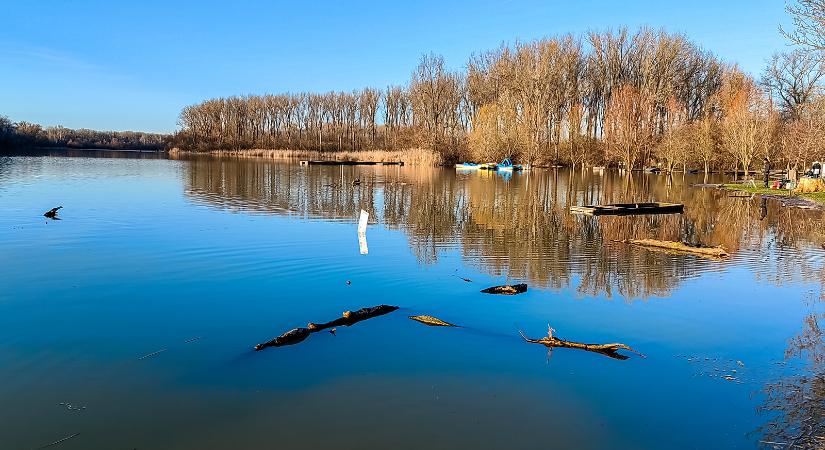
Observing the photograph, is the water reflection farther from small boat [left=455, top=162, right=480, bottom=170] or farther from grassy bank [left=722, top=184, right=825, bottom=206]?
small boat [left=455, top=162, right=480, bottom=170]

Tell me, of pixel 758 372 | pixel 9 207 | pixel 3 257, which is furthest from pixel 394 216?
pixel 758 372

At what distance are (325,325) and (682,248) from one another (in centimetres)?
1015

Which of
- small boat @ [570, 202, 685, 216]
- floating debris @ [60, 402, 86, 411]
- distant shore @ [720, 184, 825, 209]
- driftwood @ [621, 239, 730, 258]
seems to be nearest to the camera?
floating debris @ [60, 402, 86, 411]

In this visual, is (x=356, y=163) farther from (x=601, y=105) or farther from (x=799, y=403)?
(x=799, y=403)

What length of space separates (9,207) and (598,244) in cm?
1899

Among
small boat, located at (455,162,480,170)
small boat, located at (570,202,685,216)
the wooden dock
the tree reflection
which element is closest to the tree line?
the wooden dock

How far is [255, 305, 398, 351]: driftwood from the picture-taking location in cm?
702

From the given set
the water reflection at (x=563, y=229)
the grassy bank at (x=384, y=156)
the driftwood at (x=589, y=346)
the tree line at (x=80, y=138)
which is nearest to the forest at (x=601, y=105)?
the grassy bank at (x=384, y=156)

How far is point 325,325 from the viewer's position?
301 inches

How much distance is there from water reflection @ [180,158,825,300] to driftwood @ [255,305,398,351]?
3534mm

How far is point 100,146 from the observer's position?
128m

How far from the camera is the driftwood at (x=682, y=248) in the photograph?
537 inches

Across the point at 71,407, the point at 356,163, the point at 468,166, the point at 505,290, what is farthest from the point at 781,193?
the point at 356,163

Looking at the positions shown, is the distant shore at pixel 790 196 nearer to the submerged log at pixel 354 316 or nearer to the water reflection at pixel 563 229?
the water reflection at pixel 563 229
